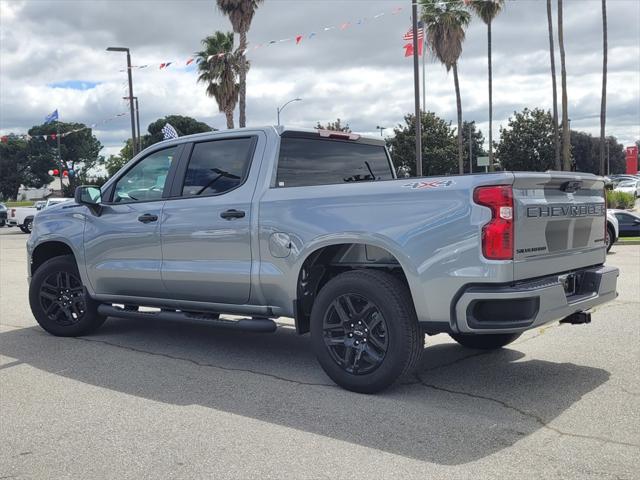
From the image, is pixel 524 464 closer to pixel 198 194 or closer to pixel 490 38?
pixel 198 194

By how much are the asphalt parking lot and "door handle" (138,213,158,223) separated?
122cm

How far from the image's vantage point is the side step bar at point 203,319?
5473 mm

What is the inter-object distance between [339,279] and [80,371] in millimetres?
2399

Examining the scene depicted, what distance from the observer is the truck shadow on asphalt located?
4.14 m

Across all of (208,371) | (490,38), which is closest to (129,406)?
(208,371)

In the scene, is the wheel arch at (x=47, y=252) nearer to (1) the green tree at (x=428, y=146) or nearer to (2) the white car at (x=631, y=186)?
(1) the green tree at (x=428, y=146)

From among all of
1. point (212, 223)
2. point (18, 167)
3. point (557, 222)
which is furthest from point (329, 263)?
point (18, 167)

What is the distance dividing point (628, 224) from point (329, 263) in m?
18.5

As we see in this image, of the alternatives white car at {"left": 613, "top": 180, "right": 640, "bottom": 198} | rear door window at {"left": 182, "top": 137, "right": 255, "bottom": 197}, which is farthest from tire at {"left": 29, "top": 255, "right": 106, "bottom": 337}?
white car at {"left": 613, "top": 180, "right": 640, "bottom": 198}

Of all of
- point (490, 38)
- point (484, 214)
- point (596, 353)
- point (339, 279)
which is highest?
point (490, 38)

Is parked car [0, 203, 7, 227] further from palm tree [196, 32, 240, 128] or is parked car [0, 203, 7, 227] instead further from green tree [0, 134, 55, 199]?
green tree [0, 134, 55, 199]

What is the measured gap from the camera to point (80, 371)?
579 cm

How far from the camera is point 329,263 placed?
5.38 m

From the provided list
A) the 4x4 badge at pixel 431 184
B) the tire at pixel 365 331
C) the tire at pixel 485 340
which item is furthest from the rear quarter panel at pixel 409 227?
the tire at pixel 485 340
